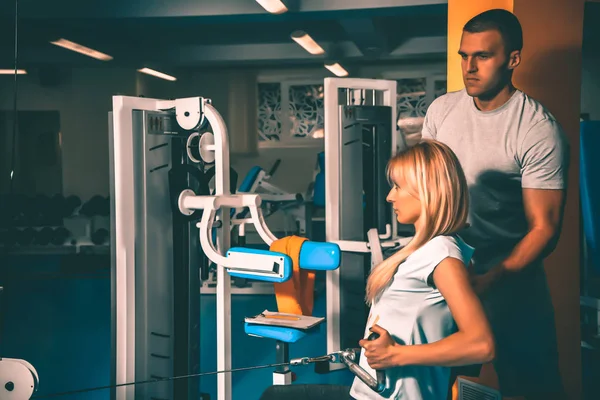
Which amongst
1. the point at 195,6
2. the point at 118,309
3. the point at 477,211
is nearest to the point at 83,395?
the point at 118,309

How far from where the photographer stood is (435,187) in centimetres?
138

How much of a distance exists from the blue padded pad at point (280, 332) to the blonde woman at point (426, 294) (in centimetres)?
86

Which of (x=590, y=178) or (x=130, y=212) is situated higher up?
(x=590, y=178)

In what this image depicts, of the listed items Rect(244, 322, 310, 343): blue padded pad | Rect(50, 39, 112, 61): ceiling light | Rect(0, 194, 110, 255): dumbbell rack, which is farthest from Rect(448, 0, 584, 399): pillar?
Rect(50, 39, 112, 61): ceiling light

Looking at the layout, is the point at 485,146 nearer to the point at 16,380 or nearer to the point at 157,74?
the point at 16,380

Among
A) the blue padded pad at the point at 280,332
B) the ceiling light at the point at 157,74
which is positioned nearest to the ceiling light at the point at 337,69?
the ceiling light at the point at 157,74

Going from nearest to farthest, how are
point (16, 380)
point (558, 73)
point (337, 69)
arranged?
point (16, 380), point (558, 73), point (337, 69)

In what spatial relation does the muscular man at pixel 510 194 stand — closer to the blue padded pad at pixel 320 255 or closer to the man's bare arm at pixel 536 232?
the man's bare arm at pixel 536 232

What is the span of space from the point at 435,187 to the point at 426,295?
0.26 metres

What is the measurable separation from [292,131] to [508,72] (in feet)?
23.0

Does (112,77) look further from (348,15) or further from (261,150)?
(348,15)

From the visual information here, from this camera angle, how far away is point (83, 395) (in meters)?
2.97

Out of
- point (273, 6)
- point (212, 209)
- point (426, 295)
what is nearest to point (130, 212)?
point (212, 209)

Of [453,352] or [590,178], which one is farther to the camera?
[590,178]
